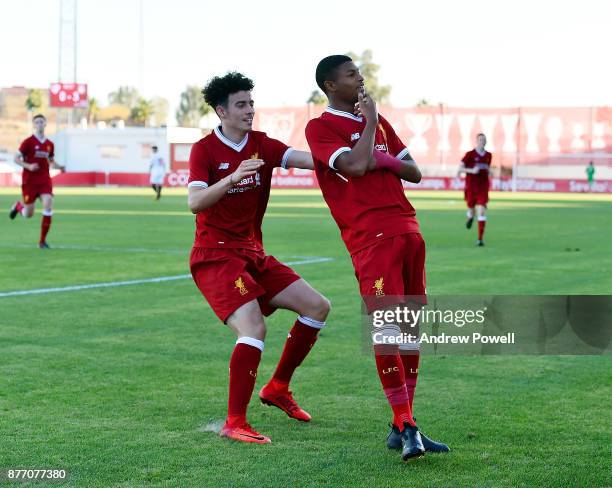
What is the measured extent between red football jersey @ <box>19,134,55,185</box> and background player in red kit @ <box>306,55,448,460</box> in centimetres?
1399

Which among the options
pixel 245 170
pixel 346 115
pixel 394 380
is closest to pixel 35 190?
pixel 245 170

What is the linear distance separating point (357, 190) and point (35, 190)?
567 inches

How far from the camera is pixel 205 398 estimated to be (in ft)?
22.6

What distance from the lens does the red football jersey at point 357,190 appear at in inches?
225

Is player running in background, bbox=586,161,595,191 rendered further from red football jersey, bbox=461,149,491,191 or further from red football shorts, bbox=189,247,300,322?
red football shorts, bbox=189,247,300,322

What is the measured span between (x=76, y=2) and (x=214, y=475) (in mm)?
78590

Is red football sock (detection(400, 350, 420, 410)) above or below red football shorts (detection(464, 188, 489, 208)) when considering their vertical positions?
below

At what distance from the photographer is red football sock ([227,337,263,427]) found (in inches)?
239

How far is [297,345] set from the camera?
6641 mm

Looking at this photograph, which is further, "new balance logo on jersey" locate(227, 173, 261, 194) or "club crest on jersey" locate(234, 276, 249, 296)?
"new balance logo on jersey" locate(227, 173, 261, 194)

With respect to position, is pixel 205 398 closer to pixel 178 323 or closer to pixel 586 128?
pixel 178 323

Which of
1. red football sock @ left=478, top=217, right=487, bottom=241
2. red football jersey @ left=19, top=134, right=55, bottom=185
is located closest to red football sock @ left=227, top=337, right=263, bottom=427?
red football jersey @ left=19, top=134, right=55, bottom=185

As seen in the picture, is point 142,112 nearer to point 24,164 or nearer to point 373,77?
point 373,77

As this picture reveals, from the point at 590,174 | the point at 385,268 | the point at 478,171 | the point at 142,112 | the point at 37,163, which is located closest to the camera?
the point at 385,268
